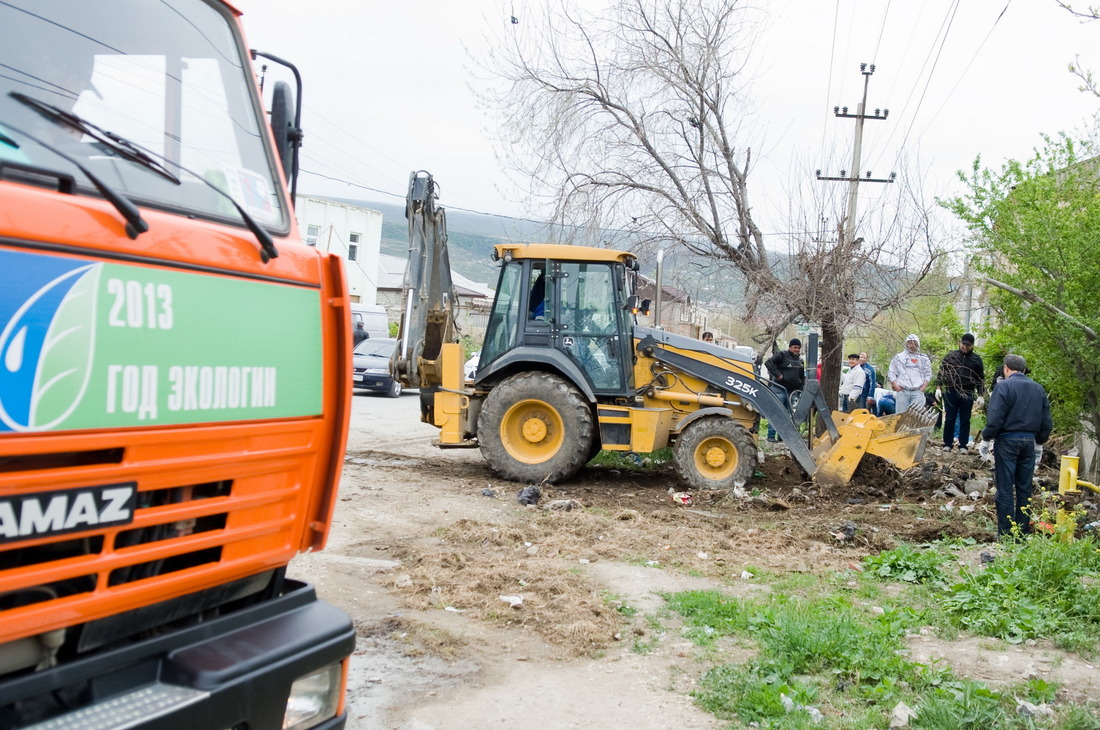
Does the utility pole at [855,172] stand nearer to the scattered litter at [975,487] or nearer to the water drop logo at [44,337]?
the scattered litter at [975,487]

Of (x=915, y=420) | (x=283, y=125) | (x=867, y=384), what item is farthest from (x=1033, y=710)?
(x=867, y=384)

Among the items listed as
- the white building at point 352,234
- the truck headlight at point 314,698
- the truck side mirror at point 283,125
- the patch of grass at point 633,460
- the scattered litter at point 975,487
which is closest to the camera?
the truck headlight at point 314,698

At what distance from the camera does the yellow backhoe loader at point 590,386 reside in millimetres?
10039

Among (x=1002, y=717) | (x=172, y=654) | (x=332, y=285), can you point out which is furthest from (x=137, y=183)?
(x=1002, y=717)

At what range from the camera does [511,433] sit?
34.0 ft

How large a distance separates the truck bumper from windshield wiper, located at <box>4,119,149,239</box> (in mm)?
1062

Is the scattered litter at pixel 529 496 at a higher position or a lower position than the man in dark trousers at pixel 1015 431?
lower

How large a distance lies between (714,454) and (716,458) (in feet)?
0.16

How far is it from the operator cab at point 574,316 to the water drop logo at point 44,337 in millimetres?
8106

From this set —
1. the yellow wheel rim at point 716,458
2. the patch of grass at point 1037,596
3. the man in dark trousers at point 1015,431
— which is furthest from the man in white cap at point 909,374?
the patch of grass at point 1037,596

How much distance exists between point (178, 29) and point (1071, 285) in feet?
26.5

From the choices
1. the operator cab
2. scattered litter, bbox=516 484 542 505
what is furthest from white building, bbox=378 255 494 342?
scattered litter, bbox=516 484 542 505

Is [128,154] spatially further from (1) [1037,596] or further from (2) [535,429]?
(2) [535,429]

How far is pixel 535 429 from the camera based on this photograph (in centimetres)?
1030
